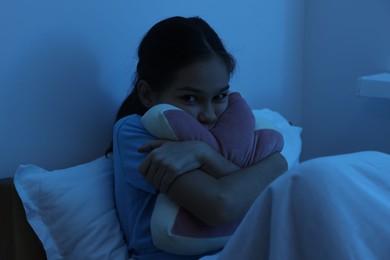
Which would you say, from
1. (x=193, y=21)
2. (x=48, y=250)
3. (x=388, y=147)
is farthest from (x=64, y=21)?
(x=388, y=147)

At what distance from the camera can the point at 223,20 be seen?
1395mm

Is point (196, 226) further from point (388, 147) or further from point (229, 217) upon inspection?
point (388, 147)

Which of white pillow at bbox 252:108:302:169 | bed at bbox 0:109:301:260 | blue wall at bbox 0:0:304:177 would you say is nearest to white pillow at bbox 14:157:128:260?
bed at bbox 0:109:301:260

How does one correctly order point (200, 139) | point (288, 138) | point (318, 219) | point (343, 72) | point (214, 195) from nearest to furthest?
point (318, 219) < point (214, 195) < point (200, 139) < point (288, 138) < point (343, 72)

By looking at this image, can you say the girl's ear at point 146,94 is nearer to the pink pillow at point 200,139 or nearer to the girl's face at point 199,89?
the girl's face at point 199,89

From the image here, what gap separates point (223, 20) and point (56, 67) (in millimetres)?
626

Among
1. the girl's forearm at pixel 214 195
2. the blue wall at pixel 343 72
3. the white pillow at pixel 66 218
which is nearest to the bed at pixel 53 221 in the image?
the white pillow at pixel 66 218

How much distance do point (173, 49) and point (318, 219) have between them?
532mm

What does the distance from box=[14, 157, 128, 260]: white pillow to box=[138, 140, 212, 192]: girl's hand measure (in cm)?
20

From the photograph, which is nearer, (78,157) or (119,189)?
(119,189)

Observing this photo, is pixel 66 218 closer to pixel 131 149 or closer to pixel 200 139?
pixel 131 149

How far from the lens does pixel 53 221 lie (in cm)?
88

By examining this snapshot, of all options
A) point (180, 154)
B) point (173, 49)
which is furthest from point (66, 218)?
point (173, 49)

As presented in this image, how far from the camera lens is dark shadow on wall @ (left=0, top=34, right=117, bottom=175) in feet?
3.07
